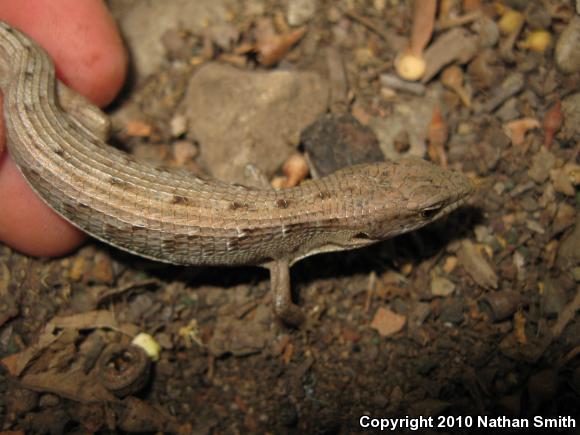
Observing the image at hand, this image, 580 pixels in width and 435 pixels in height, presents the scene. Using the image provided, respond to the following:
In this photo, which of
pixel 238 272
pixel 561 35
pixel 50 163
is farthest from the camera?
pixel 238 272

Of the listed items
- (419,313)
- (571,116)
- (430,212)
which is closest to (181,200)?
(430,212)

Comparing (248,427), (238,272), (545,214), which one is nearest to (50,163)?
(238,272)

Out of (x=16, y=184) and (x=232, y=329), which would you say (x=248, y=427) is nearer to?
(x=232, y=329)

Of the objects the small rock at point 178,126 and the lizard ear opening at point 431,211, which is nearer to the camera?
the lizard ear opening at point 431,211

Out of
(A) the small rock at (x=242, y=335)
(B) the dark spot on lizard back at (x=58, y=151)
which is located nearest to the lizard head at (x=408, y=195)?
(A) the small rock at (x=242, y=335)

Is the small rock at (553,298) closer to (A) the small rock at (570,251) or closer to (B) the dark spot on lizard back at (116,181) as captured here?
(A) the small rock at (570,251)
